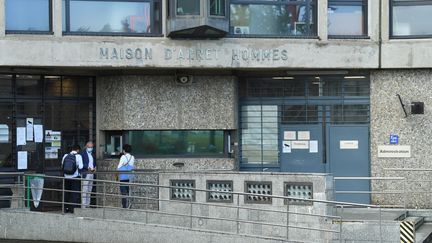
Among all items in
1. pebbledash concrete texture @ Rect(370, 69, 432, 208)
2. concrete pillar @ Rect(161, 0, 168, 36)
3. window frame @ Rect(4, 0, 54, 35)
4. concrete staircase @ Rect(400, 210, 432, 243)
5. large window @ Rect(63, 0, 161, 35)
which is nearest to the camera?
concrete staircase @ Rect(400, 210, 432, 243)

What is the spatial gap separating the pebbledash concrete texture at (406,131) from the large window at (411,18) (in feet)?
3.09

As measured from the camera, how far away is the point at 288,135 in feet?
57.5

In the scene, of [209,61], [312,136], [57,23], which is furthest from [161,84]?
[312,136]

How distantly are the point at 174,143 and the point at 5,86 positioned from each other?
424 centimetres

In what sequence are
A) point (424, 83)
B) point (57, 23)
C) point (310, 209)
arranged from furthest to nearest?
point (424, 83), point (57, 23), point (310, 209)

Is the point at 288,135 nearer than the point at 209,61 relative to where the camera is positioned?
No

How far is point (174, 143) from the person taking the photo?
17.0m

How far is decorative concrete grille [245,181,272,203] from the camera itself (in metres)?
13.3

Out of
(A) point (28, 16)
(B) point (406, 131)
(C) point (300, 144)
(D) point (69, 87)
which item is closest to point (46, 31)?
(A) point (28, 16)

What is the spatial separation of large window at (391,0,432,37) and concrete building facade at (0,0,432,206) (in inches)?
2.4

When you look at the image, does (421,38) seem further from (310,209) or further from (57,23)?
(57,23)

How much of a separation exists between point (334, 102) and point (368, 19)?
221 cm

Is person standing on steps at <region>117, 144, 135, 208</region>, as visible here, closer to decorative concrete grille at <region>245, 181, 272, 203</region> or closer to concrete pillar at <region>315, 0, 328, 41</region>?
decorative concrete grille at <region>245, 181, 272, 203</region>

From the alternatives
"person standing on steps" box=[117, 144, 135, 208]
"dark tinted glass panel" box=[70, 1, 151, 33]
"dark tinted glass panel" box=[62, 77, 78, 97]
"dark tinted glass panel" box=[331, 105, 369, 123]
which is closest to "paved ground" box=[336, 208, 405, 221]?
"dark tinted glass panel" box=[331, 105, 369, 123]
